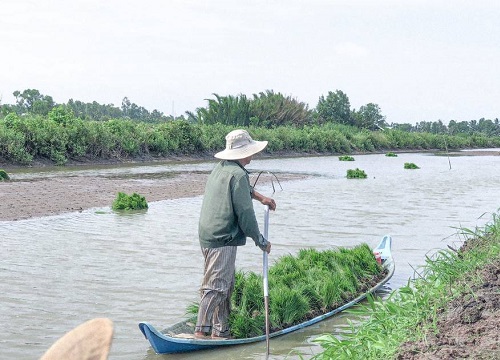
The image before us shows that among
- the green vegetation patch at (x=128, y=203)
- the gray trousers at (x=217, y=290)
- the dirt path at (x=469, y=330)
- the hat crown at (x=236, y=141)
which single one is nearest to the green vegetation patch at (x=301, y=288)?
the gray trousers at (x=217, y=290)

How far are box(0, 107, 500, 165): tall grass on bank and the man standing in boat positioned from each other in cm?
1717

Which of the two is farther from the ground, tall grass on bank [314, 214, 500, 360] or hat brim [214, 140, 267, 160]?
hat brim [214, 140, 267, 160]

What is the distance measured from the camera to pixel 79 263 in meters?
10.2

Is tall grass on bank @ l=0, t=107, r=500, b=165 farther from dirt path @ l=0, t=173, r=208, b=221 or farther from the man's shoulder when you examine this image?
the man's shoulder

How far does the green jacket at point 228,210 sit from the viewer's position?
242 inches

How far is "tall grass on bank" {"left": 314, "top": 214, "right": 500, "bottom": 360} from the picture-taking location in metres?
4.94

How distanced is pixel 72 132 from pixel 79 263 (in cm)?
2160

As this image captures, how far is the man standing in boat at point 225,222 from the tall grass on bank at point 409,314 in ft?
3.32

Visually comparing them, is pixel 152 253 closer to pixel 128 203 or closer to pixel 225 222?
pixel 225 222

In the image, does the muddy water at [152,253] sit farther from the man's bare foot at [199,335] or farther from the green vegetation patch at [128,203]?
the green vegetation patch at [128,203]

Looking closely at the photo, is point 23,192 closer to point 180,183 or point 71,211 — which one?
point 71,211

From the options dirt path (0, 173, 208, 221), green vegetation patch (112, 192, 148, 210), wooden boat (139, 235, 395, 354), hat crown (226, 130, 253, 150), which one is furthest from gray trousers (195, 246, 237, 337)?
green vegetation patch (112, 192, 148, 210)

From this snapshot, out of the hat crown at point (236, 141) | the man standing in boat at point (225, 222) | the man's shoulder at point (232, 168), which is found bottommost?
the man standing in boat at point (225, 222)

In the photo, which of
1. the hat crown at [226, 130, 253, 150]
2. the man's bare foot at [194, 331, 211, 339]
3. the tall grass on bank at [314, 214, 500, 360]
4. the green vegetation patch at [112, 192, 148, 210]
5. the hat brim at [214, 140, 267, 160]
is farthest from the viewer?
the green vegetation patch at [112, 192, 148, 210]
